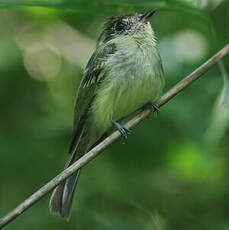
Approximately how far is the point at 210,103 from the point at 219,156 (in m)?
0.39

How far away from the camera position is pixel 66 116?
4.30 m

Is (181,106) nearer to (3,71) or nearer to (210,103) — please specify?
(210,103)

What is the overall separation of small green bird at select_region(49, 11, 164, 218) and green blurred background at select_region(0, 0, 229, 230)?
15 centimetres

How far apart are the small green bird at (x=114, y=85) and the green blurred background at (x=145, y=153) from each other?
148 mm

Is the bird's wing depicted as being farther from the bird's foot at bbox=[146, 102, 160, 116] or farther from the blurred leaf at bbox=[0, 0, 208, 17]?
the blurred leaf at bbox=[0, 0, 208, 17]

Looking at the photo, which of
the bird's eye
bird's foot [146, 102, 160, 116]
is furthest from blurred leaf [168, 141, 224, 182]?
the bird's eye

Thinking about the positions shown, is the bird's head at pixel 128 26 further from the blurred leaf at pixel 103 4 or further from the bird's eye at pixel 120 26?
the blurred leaf at pixel 103 4

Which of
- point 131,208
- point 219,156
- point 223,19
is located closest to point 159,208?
point 131,208

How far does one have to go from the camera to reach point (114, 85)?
3686 millimetres

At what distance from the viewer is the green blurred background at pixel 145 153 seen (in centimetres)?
363

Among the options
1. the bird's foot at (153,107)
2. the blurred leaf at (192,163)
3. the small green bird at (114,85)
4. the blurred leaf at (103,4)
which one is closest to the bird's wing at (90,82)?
the small green bird at (114,85)

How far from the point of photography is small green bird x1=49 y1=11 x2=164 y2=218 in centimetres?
359

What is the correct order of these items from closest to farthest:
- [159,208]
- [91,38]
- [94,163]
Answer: [159,208]
[94,163]
[91,38]

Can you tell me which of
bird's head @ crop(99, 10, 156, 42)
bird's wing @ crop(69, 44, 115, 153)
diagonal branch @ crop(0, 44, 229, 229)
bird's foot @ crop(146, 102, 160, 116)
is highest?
bird's head @ crop(99, 10, 156, 42)
